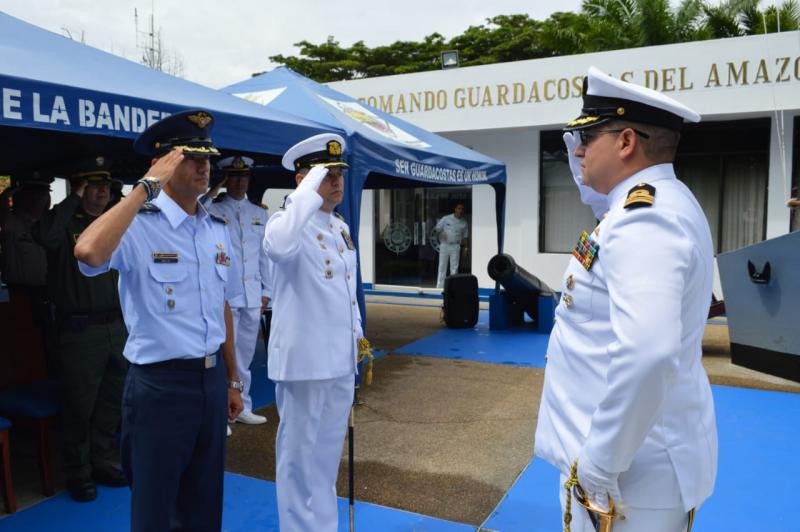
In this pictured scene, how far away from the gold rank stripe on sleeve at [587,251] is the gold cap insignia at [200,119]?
1675 mm

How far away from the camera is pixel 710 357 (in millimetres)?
7496

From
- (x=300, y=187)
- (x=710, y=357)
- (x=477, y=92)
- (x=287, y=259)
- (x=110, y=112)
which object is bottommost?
(x=710, y=357)

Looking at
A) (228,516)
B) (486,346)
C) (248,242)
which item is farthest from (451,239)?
(228,516)

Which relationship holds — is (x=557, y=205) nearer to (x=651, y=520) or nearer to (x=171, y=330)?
(x=171, y=330)

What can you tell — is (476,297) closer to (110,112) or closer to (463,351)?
(463,351)

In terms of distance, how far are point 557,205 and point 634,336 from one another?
11856mm

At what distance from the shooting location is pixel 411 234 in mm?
14086

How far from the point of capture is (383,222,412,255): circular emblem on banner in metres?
14.1

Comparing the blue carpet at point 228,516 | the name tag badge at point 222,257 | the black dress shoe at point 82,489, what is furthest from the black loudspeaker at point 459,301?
the name tag badge at point 222,257

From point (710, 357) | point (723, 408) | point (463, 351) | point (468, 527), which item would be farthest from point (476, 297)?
point (468, 527)

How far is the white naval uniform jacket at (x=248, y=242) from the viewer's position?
17.2 ft

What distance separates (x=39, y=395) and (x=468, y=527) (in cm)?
273

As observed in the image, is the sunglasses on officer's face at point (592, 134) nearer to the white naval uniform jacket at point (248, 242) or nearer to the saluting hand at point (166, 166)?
the saluting hand at point (166, 166)

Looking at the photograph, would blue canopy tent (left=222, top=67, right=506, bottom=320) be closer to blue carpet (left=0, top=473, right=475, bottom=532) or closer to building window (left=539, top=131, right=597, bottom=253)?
blue carpet (left=0, top=473, right=475, bottom=532)
